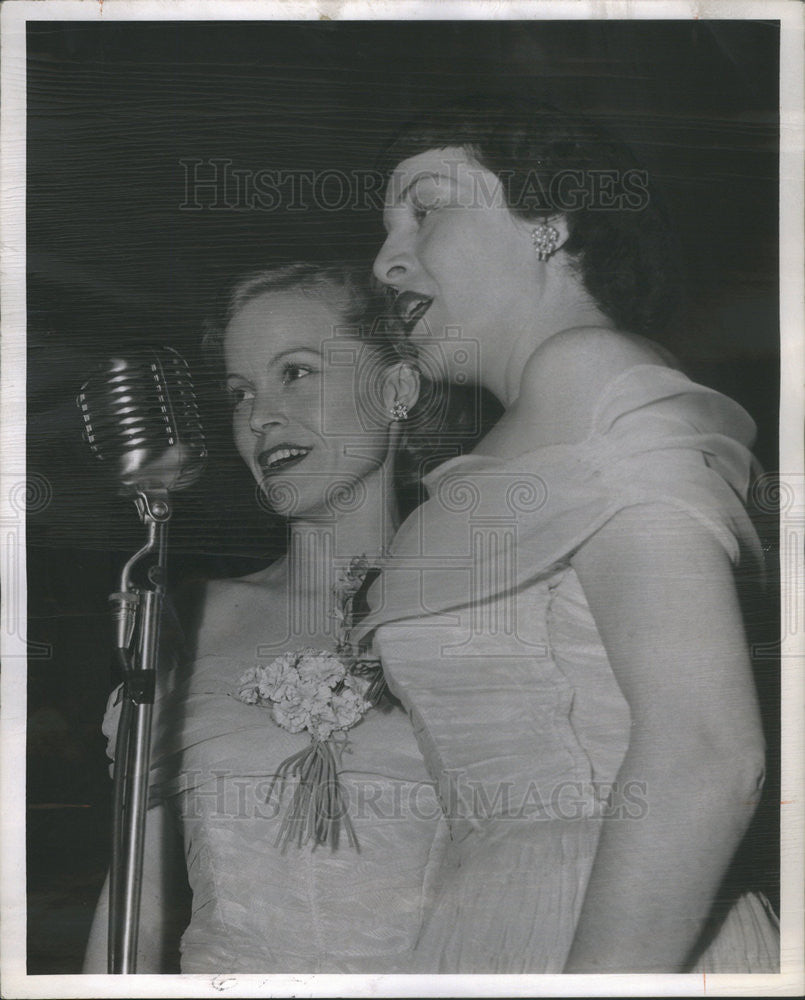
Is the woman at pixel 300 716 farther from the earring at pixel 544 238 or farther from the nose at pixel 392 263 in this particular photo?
the earring at pixel 544 238

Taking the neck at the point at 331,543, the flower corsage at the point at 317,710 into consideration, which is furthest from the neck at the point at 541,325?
the flower corsage at the point at 317,710

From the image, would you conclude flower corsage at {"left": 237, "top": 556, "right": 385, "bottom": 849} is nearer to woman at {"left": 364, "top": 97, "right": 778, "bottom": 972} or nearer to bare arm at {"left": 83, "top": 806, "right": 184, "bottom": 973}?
woman at {"left": 364, "top": 97, "right": 778, "bottom": 972}

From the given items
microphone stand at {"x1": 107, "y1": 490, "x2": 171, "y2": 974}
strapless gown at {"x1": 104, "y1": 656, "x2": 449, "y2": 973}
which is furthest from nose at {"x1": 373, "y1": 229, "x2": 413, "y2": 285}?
strapless gown at {"x1": 104, "y1": 656, "x2": 449, "y2": 973}

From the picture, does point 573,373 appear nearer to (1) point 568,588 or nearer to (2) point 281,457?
(1) point 568,588

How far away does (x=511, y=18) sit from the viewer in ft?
4.52

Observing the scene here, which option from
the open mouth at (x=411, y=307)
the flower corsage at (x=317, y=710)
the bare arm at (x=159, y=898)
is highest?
the open mouth at (x=411, y=307)

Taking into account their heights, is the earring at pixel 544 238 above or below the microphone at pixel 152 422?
above

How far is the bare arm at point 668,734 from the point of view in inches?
50.4

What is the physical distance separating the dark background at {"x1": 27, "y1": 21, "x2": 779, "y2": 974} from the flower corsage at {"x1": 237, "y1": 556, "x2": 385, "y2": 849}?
18 centimetres

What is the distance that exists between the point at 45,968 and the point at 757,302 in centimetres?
150

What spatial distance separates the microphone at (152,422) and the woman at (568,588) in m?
0.35

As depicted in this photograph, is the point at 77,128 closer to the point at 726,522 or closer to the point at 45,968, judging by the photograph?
the point at 726,522

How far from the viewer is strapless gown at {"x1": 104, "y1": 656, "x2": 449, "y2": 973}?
1297 mm

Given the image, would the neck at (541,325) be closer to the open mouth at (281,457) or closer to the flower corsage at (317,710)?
the open mouth at (281,457)
